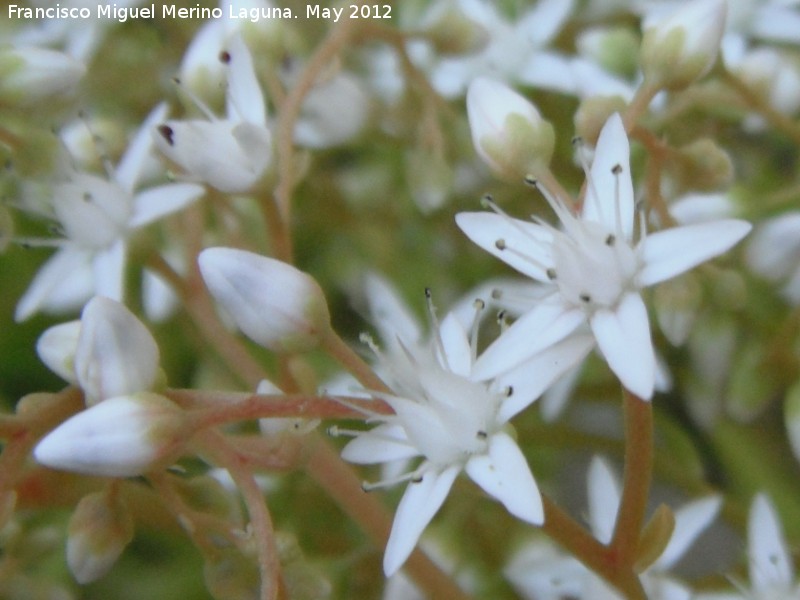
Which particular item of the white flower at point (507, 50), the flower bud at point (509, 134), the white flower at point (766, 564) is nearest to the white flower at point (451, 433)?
the flower bud at point (509, 134)

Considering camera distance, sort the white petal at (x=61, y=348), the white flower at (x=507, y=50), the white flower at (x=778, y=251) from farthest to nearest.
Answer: the white flower at (x=507, y=50) < the white flower at (x=778, y=251) < the white petal at (x=61, y=348)

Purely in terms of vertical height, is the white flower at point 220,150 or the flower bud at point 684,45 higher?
the flower bud at point 684,45

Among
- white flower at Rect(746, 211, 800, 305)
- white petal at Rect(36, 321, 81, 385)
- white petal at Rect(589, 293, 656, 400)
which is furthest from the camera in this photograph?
white flower at Rect(746, 211, 800, 305)

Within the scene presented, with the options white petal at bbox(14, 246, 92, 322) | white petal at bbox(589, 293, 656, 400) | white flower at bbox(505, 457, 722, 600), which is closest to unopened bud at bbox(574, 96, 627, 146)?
white petal at bbox(589, 293, 656, 400)

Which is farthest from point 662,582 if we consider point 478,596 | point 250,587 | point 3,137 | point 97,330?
point 3,137

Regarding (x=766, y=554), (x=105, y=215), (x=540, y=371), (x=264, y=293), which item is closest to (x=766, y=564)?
(x=766, y=554)

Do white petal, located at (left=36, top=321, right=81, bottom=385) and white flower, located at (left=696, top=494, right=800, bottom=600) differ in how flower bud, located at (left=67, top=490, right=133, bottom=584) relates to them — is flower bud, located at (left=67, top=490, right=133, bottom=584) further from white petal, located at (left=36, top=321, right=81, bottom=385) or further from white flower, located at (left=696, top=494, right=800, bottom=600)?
white flower, located at (left=696, top=494, right=800, bottom=600)

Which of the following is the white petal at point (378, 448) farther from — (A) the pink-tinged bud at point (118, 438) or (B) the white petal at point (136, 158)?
(B) the white petal at point (136, 158)
